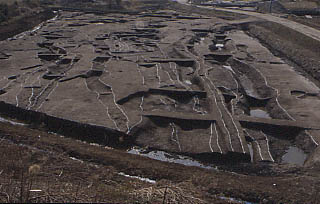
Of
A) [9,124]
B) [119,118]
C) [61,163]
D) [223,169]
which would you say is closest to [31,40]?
[9,124]

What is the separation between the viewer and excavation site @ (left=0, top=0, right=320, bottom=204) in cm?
933

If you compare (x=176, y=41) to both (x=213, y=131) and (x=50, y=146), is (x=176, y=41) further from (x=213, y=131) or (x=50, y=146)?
(x=50, y=146)

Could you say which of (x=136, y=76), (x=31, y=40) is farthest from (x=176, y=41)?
(x=31, y=40)

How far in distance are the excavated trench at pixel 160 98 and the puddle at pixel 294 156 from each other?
0.04m

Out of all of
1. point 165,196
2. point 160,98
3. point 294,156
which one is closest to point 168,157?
point 165,196

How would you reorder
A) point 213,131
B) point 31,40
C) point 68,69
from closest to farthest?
point 213,131, point 68,69, point 31,40

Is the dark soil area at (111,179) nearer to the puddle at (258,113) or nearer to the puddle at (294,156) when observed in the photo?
the puddle at (294,156)

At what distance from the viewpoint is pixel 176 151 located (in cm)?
1198

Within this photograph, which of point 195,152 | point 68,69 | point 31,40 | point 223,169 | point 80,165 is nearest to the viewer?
point 80,165

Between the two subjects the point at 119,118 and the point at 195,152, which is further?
the point at 119,118

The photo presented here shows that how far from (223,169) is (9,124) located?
9.28 m

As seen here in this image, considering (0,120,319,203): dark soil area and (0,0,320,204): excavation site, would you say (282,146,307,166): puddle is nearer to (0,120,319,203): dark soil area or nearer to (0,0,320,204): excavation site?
(0,0,320,204): excavation site

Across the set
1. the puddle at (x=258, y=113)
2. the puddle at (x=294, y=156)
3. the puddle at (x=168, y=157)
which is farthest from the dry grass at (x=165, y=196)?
the puddle at (x=258, y=113)

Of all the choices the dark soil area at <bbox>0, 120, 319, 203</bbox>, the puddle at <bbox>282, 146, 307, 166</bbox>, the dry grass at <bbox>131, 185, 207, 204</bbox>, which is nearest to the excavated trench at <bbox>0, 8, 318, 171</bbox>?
the puddle at <bbox>282, 146, 307, 166</bbox>
